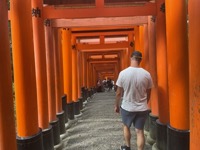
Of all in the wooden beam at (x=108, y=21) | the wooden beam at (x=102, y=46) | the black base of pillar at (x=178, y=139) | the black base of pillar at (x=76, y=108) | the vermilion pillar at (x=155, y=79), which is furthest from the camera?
the wooden beam at (x=102, y=46)

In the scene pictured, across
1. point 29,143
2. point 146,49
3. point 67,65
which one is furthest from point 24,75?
point 67,65

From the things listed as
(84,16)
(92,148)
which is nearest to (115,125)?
(92,148)

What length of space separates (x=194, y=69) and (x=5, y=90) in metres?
1.87

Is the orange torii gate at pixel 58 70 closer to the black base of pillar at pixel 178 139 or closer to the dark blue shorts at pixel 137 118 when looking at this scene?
the black base of pillar at pixel 178 139

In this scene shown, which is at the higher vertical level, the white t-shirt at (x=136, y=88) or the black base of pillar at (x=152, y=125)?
the white t-shirt at (x=136, y=88)

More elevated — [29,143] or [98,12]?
[98,12]

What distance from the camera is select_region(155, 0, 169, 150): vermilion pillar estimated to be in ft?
16.3

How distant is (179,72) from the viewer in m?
3.83

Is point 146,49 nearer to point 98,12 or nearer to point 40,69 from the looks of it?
point 98,12

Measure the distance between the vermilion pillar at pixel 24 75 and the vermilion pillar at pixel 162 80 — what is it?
2.09 m

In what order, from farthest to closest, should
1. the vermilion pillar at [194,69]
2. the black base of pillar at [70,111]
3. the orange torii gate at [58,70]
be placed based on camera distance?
the black base of pillar at [70,111]
the orange torii gate at [58,70]
the vermilion pillar at [194,69]

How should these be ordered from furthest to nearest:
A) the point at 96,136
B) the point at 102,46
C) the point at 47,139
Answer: the point at 102,46
the point at 96,136
the point at 47,139

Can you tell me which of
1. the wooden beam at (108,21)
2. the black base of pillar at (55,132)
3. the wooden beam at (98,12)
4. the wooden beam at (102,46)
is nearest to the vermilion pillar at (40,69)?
the wooden beam at (98,12)

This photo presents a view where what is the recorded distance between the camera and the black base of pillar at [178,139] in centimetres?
378
